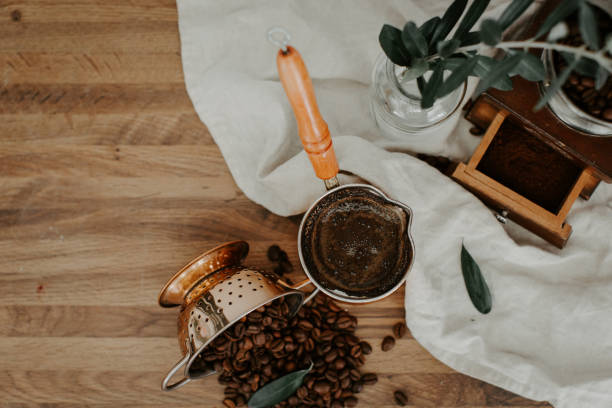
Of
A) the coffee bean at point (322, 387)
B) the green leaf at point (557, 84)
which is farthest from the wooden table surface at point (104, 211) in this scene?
the green leaf at point (557, 84)

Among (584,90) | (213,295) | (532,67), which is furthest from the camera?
(213,295)

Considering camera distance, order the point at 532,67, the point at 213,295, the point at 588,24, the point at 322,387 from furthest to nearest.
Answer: the point at 322,387
the point at 213,295
the point at 532,67
the point at 588,24

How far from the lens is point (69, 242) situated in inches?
41.6

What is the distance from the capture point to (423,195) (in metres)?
0.96

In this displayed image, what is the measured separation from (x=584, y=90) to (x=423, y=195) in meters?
0.34

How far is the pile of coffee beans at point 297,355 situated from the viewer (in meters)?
0.96

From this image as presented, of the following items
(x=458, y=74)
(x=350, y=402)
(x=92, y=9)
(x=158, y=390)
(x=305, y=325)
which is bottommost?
(x=158, y=390)

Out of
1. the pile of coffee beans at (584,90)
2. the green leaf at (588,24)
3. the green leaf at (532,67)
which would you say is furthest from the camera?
the pile of coffee beans at (584,90)

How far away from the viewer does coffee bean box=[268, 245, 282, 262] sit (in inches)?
40.1

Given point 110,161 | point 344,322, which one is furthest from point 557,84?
point 110,161

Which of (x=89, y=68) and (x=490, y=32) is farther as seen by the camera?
(x=89, y=68)

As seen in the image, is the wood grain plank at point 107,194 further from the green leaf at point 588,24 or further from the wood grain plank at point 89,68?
the green leaf at point 588,24

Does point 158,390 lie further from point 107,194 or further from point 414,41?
point 414,41

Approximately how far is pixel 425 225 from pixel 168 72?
68 cm
